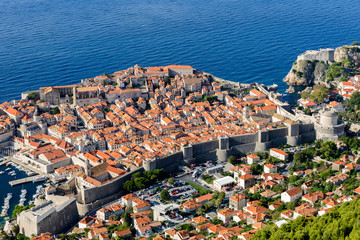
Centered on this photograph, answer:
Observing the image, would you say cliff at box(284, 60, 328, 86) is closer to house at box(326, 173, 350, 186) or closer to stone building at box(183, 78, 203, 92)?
stone building at box(183, 78, 203, 92)

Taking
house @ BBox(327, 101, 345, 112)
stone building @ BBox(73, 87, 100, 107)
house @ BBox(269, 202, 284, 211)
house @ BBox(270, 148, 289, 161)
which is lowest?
house @ BBox(269, 202, 284, 211)

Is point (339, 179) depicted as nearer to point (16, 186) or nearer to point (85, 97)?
point (16, 186)

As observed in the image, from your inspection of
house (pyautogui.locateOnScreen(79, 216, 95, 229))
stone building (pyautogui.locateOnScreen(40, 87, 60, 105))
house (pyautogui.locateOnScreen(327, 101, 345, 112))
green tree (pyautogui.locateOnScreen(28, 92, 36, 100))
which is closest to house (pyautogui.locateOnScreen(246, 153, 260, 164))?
house (pyautogui.locateOnScreen(327, 101, 345, 112))

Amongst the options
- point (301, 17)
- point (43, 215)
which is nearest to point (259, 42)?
point (301, 17)

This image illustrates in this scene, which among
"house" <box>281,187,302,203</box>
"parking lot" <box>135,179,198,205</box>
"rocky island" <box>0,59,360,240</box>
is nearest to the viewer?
"rocky island" <box>0,59,360,240</box>

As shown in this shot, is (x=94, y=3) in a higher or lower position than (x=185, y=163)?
higher

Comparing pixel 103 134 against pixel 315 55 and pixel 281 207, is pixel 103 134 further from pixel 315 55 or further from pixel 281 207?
pixel 315 55
